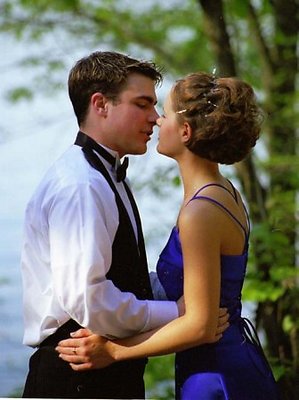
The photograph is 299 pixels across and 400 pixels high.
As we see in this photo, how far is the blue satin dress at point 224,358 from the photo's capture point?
2391mm

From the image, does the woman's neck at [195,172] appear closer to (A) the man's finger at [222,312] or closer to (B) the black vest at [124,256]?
(B) the black vest at [124,256]

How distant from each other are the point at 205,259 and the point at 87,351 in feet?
1.11

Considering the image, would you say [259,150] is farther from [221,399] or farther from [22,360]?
[221,399]

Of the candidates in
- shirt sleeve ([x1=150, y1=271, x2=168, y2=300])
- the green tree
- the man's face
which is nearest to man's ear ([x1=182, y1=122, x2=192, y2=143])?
the man's face

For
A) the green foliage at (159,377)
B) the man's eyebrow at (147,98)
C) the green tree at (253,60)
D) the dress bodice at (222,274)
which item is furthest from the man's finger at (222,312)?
the green foliage at (159,377)

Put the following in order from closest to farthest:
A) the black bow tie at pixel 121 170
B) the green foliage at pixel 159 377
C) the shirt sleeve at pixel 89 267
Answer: the shirt sleeve at pixel 89 267, the black bow tie at pixel 121 170, the green foliage at pixel 159 377

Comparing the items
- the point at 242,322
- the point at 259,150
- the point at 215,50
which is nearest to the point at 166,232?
the point at 259,150

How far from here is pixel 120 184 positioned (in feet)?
8.20

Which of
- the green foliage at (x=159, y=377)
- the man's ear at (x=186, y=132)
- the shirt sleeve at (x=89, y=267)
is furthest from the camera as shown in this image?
the green foliage at (x=159, y=377)

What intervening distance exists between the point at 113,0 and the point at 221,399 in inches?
169

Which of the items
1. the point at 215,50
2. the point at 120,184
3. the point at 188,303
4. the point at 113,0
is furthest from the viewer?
the point at 113,0

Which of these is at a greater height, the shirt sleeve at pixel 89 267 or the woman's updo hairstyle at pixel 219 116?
the woman's updo hairstyle at pixel 219 116

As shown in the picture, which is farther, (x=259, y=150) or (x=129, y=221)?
(x=259, y=150)

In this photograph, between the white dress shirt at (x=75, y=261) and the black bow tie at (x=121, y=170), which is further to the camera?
the black bow tie at (x=121, y=170)
